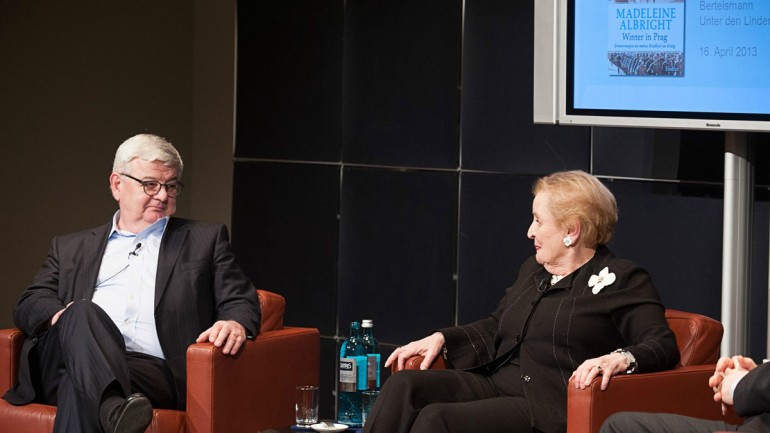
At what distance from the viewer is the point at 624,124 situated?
14.4 ft

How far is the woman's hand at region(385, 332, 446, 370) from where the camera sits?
13.6ft

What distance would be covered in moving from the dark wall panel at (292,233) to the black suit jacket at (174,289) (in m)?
1.40

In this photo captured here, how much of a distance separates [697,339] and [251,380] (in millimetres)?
1503

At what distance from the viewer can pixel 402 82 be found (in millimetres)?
5566

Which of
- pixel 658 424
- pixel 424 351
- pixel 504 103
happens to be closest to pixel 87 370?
pixel 424 351

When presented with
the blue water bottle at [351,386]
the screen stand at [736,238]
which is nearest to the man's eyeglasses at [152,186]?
the blue water bottle at [351,386]

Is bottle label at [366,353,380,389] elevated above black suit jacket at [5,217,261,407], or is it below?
below

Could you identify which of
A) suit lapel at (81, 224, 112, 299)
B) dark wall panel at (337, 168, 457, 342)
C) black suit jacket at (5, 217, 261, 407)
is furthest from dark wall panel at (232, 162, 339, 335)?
suit lapel at (81, 224, 112, 299)

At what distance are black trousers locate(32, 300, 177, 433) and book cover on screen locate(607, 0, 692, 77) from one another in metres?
1.97

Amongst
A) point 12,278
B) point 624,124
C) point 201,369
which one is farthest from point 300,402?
point 12,278

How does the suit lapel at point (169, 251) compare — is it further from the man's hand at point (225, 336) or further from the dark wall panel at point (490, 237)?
the dark wall panel at point (490, 237)

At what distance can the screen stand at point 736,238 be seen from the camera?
428 centimetres

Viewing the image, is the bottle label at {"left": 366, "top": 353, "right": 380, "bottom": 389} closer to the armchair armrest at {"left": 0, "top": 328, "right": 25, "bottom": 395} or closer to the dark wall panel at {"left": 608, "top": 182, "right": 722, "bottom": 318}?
the dark wall panel at {"left": 608, "top": 182, "right": 722, "bottom": 318}

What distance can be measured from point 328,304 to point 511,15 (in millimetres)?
1670
